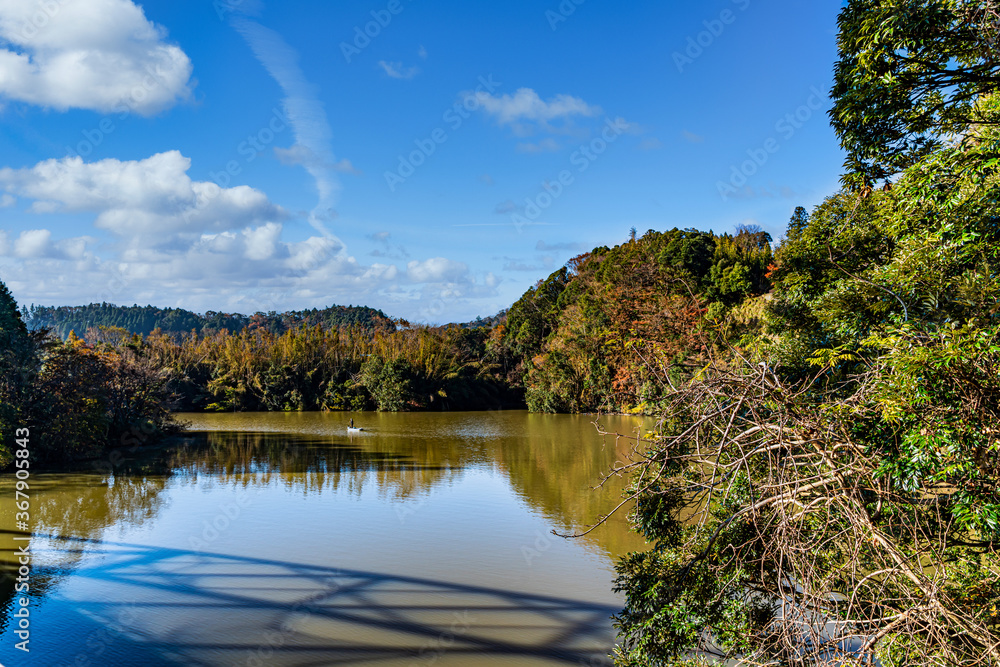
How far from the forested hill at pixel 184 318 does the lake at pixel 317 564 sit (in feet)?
125

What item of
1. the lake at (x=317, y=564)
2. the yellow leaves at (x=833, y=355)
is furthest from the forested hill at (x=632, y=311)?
the yellow leaves at (x=833, y=355)

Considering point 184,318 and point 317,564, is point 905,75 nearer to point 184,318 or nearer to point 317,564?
point 317,564

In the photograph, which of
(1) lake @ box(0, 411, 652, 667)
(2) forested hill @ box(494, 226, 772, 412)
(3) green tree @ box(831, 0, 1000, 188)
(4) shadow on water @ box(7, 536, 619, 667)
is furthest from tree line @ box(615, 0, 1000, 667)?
(2) forested hill @ box(494, 226, 772, 412)

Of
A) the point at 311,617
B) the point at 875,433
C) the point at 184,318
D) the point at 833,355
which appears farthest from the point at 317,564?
the point at 184,318

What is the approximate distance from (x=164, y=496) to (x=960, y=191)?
11.2m

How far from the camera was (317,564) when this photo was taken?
667cm

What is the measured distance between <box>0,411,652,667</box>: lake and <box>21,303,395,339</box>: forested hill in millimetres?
38184

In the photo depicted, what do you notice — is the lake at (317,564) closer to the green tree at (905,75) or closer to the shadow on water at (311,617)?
the shadow on water at (311,617)

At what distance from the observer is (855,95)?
374 cm

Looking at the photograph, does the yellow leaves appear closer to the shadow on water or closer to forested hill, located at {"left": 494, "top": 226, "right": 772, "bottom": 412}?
the shadow on water

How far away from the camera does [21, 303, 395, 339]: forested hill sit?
5006 centimetres

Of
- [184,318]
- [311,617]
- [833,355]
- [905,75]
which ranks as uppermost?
[184,318]

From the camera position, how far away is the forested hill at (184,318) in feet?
164

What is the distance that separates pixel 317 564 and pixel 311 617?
142cm
